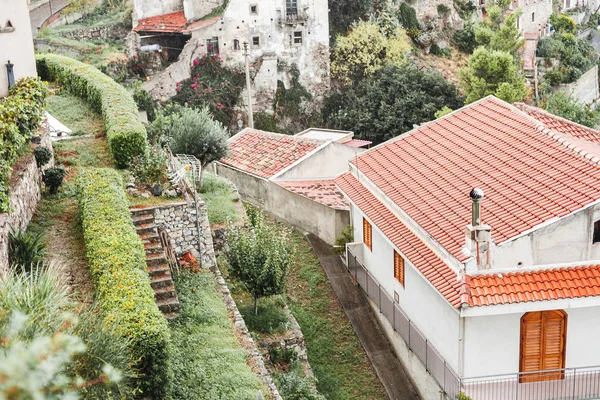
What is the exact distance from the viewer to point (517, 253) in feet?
59.5

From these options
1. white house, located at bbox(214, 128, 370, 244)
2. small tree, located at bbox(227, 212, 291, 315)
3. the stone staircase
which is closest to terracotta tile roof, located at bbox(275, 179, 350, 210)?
white house, located at bbox(214, 128, 370, 244)

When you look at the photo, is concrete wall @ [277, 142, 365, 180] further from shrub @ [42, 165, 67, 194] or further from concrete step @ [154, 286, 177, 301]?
concrete step @ [154, 286, 177, 301]

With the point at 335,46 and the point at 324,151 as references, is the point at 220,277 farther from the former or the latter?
the point at 335,46

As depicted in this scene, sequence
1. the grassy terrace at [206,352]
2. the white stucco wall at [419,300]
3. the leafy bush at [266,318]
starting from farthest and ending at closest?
the leafy bush at [266,318] < the white stucco wall at [419,300] < the grassy terrace at [206,352]

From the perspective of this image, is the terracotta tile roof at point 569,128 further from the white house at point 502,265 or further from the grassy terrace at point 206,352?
the grassy terrace at point 206,352

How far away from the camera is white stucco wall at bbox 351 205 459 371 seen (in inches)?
732

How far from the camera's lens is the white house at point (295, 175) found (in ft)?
95.0

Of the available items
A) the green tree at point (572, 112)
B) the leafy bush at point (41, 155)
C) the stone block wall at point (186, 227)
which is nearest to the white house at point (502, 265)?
the stone block wall at point (186, 227)

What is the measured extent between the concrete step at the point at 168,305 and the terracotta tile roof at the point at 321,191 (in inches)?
415

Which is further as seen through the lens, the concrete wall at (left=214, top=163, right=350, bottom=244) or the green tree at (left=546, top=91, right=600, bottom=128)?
the green tree at (left=546, top=91, right=600, bottom=128)

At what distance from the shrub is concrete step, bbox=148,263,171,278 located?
5.20m

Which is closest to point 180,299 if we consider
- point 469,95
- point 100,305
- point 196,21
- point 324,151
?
point 100,305

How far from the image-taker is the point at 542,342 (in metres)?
18.3

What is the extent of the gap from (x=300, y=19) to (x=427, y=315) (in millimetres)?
32762
